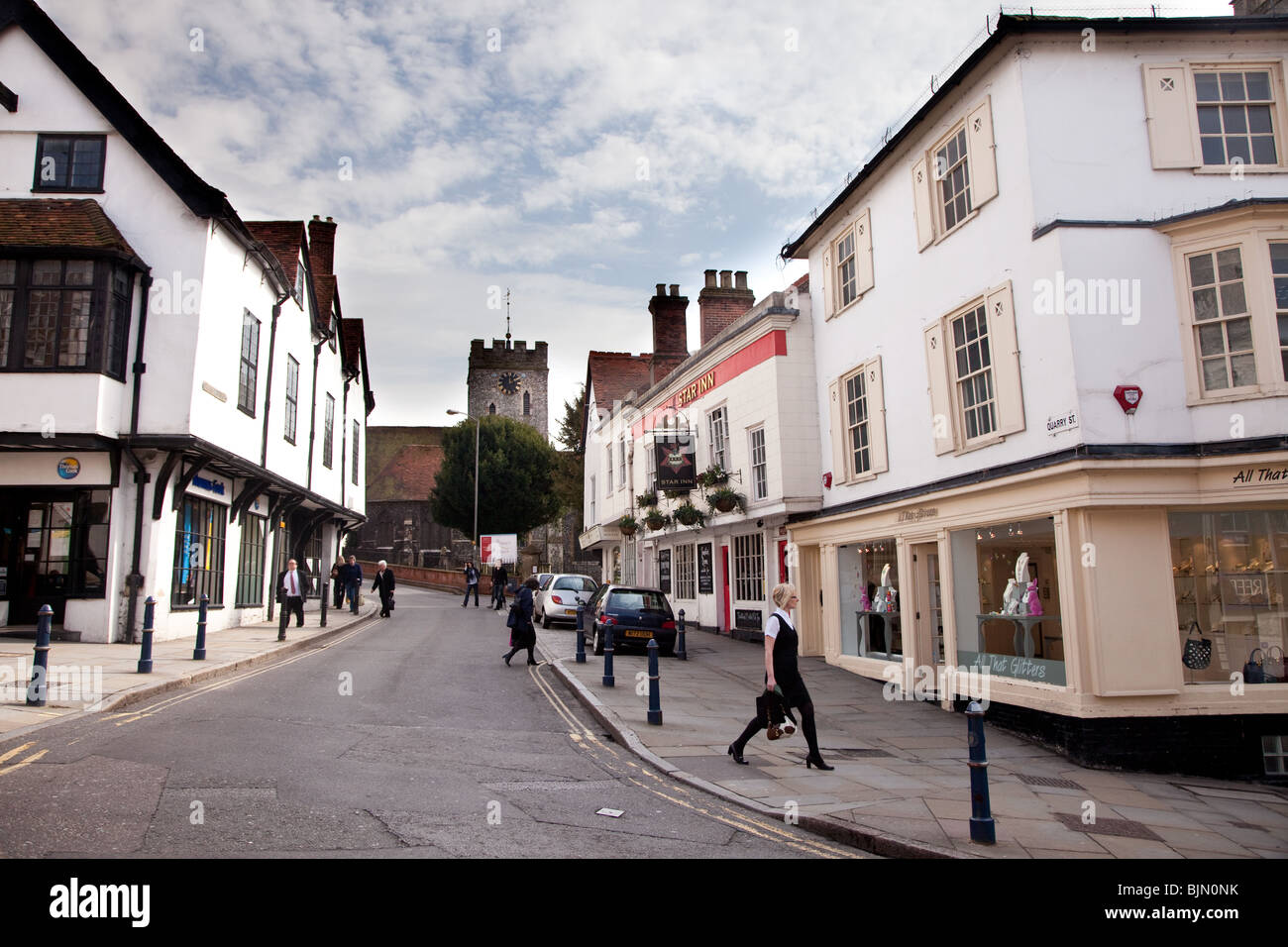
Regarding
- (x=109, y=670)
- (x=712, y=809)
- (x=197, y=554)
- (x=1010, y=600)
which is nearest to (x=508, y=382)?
(x=197, y=554)

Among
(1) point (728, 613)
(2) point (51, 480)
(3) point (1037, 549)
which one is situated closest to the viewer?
(3) point (1037, 549)

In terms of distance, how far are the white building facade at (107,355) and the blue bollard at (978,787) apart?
48.0 ft

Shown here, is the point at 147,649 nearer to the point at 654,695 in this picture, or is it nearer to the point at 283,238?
the point at 654,695

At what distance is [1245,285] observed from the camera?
10.3 m

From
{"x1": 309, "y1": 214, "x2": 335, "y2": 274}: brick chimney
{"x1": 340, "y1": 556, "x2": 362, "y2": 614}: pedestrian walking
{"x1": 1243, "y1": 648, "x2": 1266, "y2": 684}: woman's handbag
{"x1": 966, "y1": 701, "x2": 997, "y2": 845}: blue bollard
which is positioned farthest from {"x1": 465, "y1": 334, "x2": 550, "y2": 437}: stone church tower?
{"x1": 966, "y1": 701, "x2": 997, "y2": 845}: blue bollard

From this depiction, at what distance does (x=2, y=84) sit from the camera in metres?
17.2

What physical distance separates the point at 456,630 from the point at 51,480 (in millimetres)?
10558

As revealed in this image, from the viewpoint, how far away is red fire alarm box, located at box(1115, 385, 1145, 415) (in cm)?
1025

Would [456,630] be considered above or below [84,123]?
below

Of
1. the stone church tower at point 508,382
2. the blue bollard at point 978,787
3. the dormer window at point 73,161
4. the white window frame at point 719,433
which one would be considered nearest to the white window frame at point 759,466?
the white window frame at point 719,433

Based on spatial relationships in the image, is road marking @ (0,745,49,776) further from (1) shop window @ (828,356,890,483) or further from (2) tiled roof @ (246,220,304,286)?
(2) tiled roof @ (246,220,304,286)

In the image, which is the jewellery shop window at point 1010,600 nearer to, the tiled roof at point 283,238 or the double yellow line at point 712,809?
the double yellow line at point 712,809

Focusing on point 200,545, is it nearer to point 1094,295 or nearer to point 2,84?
point 2,84
